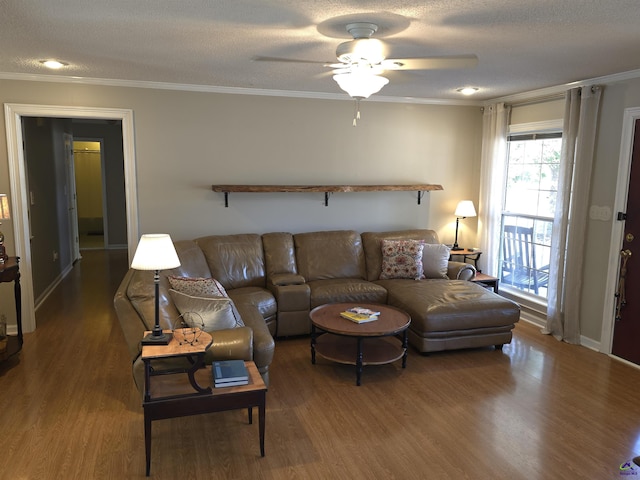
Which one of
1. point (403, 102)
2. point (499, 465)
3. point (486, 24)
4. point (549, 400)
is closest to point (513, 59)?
point (486, 24)

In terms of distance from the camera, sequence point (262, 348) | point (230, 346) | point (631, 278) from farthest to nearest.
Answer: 1. point (631, 278)
2. point (262, 348)
3. point (230, 346)

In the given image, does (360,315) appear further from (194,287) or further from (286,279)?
(194,287)

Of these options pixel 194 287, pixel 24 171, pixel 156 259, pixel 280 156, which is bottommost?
pixel 194 287

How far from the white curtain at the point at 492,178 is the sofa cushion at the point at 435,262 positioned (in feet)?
2.56

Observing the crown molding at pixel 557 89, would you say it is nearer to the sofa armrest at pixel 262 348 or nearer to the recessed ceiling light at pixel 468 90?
the recessed ceiling light at pixel 468 90

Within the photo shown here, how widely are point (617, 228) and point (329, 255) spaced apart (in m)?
2.67

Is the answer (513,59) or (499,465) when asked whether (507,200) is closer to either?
(513,59)

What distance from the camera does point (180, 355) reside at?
2.50 metres

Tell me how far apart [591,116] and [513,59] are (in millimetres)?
1244

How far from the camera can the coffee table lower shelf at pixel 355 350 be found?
12.3ft

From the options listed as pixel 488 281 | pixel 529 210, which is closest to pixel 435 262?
pixel 488 281

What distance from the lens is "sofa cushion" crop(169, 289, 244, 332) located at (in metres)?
3.04

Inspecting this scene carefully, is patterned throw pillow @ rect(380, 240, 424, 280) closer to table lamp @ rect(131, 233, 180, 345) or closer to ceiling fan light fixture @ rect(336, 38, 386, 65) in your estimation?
ceiling fan light fixture @ rect(336, 38, 386, 65)

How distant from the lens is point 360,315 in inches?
154
